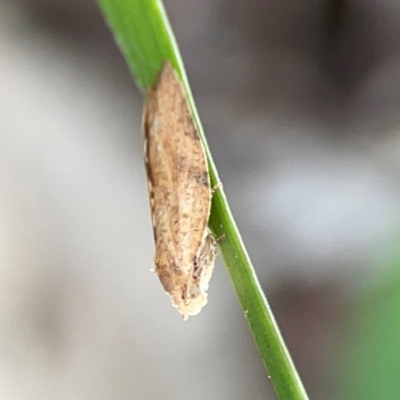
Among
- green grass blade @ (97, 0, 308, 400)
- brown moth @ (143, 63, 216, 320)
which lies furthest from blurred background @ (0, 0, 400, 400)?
green grass blade @ (97, 0, 308, 400)

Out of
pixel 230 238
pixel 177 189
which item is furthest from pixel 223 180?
pixel 230 238

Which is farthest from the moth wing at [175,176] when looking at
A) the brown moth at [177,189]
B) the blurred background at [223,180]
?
the blurred background at [223,180]

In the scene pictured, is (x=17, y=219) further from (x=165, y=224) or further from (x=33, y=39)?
(x=165, y=224)

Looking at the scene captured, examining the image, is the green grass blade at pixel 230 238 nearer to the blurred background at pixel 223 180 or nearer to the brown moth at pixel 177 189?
the brown moth at pixel 177 189

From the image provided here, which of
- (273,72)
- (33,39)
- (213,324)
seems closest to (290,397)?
(213,324)

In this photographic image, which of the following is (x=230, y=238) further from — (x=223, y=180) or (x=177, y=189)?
(x=223, y=180)
